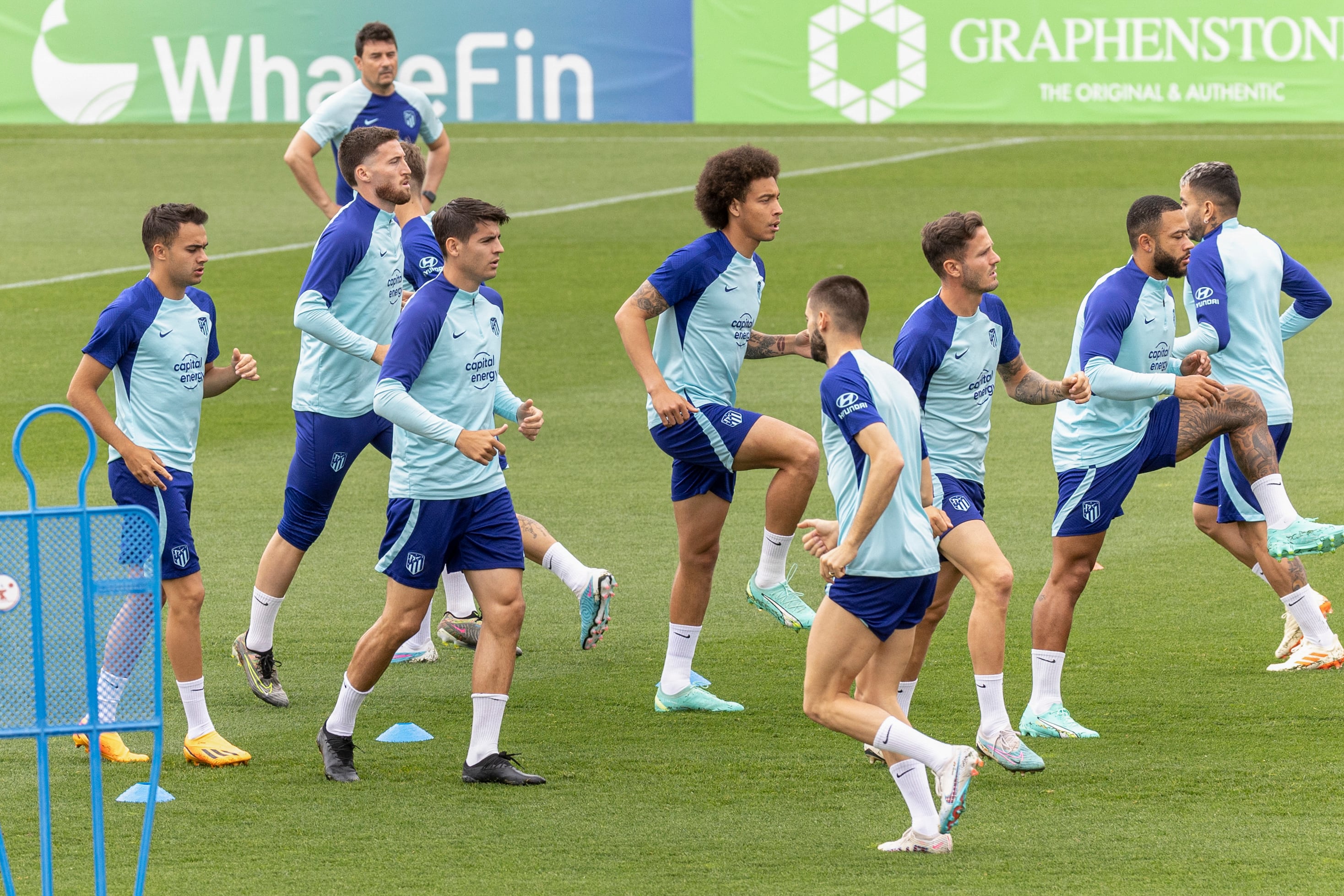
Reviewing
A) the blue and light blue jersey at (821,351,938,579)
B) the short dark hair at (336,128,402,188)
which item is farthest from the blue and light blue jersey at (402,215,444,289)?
the blue and light blue jersey at (821,351,938,579)

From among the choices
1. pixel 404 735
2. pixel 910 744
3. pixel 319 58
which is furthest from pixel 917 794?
pixel 319 58

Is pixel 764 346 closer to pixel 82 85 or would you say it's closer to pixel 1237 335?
pixel 1237 335

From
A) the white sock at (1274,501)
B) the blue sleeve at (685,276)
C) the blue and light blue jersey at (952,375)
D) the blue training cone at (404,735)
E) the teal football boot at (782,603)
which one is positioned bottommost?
the blue training cone at (404,735)

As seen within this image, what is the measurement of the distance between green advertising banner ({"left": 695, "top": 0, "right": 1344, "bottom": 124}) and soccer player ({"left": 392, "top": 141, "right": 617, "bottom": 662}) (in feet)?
71.7

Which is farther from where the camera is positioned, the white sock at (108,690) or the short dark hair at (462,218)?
the short dark hair at (462,218)

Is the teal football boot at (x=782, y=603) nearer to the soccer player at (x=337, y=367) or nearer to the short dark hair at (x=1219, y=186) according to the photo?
the soccer player at (x=337, y=367)

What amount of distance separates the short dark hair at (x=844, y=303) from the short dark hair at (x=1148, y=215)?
1.77m

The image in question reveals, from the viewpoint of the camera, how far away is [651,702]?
7.63m

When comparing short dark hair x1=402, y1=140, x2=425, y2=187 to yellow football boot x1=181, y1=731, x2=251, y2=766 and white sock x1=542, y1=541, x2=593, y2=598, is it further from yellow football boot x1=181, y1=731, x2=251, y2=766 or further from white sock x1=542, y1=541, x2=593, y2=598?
yellow football boot x1=181, y1=731, x2=251, y2=766

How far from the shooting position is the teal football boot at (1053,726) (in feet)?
22.9

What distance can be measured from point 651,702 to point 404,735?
110 centimetres

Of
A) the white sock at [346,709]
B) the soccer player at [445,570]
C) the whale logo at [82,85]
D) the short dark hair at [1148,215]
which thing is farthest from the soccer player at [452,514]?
the whale logo at [82,85]

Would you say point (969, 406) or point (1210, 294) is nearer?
point (969, 406)

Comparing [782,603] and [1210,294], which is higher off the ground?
[1210,294]
